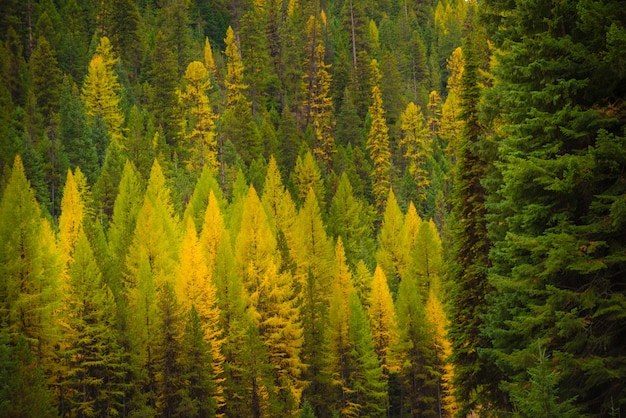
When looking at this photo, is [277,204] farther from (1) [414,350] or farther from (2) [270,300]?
(1) [414,350]

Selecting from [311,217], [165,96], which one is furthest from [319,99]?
[311,217]

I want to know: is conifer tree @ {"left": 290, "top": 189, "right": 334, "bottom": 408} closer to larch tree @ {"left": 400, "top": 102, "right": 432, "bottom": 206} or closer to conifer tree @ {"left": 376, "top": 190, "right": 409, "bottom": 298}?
conifer tree @ {"left": 376, "top": 190, "right": 409, "bottom": 298}

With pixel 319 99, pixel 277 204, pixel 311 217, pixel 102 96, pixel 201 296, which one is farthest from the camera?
pixel 319 99

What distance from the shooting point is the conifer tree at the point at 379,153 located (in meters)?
86.9

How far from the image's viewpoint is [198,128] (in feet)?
261

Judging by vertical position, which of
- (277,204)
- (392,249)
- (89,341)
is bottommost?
(89,341)

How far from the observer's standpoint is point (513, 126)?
14844 millimetres

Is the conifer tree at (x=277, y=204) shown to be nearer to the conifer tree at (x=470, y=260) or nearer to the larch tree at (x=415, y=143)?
the larch tree at (x=415, y=143)

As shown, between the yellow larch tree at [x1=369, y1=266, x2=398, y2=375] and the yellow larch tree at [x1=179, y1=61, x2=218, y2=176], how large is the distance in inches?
1079

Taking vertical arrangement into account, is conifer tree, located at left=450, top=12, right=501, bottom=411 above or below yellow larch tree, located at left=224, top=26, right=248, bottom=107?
below

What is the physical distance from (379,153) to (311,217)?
30699 mm

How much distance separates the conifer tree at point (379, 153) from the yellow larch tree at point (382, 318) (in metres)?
30.0

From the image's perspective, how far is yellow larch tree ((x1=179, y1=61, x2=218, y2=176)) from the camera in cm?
7838

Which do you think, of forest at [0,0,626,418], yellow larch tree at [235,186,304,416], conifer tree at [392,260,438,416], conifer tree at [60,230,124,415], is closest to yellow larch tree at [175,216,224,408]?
forest at [0,0,626,418]
